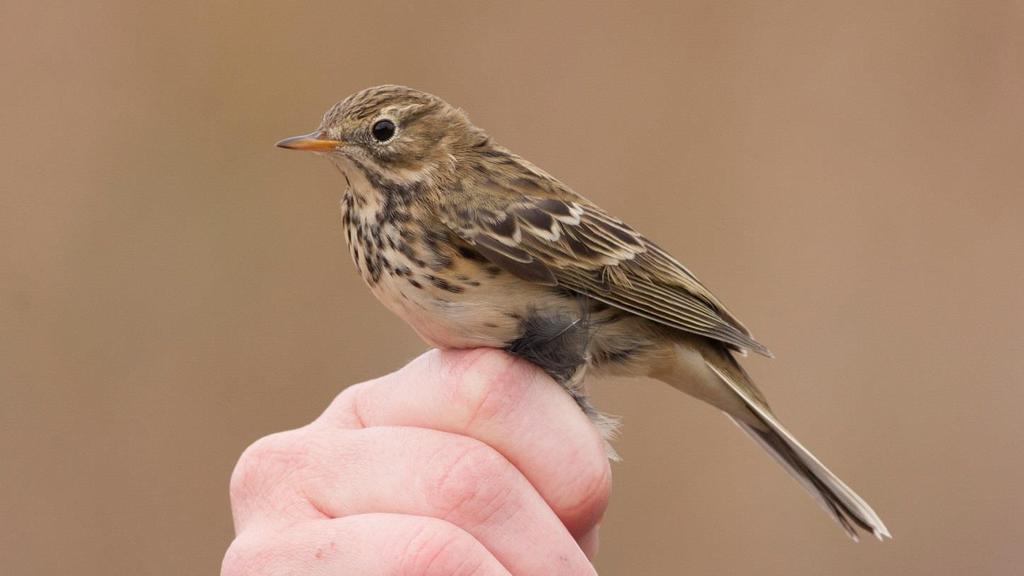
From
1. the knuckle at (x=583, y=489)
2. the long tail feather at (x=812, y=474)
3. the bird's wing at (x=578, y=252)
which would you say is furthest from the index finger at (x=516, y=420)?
the long tail feather at (x=812, y=474)

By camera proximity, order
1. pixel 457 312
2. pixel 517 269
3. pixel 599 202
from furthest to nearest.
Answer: pixel 599 202 < pixel 517 269 < pixel 457 312

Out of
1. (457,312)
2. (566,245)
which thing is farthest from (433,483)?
(566,245)

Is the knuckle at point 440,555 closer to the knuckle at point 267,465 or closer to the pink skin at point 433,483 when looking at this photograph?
the pink skin at point 433,483

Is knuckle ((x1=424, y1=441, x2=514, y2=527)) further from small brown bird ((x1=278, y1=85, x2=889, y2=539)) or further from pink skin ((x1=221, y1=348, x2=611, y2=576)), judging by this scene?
small brown bird ((x1=278, y1=85, x2=889, y2=539))

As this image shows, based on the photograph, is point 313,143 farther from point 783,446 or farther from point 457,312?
point 783,446

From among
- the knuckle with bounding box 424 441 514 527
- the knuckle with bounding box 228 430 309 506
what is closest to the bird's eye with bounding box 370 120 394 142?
the knuckle with bounding box 228 430 309 506

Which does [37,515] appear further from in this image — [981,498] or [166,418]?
[981,498]

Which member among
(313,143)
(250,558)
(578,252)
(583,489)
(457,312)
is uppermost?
(313,143)

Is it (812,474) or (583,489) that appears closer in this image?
(583,489)
